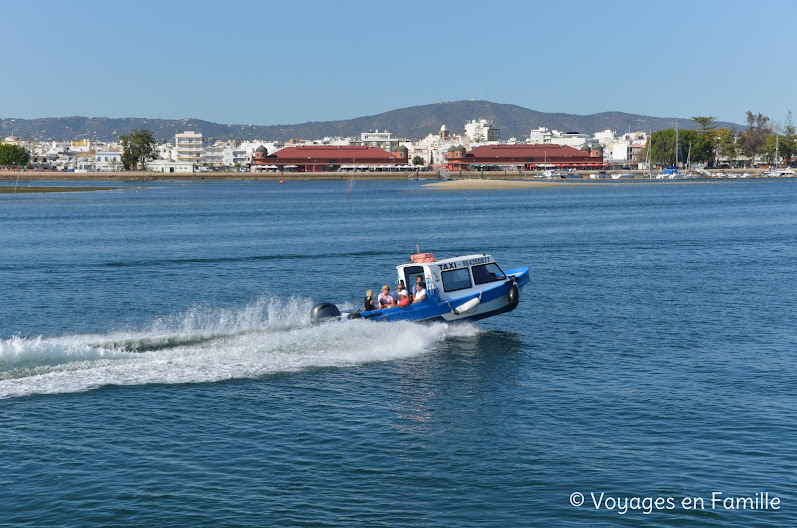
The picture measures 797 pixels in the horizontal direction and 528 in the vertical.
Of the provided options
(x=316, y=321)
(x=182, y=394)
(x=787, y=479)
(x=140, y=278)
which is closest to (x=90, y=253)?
(x=140, y=278)

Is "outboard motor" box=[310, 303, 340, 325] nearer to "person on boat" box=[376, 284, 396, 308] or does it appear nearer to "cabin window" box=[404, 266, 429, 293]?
"person on boat" box=[376, 284, 396, 308]

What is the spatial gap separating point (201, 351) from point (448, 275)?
964cm

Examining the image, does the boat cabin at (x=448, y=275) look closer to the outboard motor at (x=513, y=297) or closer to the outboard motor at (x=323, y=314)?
the outboard motor at (x=513, y=297)

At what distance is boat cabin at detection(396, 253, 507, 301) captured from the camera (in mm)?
30703

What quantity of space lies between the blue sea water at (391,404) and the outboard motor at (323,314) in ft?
2.25

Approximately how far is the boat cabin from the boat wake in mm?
1349

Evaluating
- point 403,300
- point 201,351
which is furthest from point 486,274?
point 201,351

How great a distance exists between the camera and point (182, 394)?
76.3 feet

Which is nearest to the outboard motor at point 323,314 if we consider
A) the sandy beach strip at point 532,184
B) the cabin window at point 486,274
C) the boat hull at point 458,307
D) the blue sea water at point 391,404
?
the boat hull at point 458,307

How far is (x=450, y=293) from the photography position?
102 feet

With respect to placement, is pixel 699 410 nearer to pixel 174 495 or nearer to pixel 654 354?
pixel 654 354

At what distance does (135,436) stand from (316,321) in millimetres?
9884

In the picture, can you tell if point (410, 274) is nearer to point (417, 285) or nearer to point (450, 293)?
point (417, 285)

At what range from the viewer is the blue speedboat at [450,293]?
2948 centimetres
